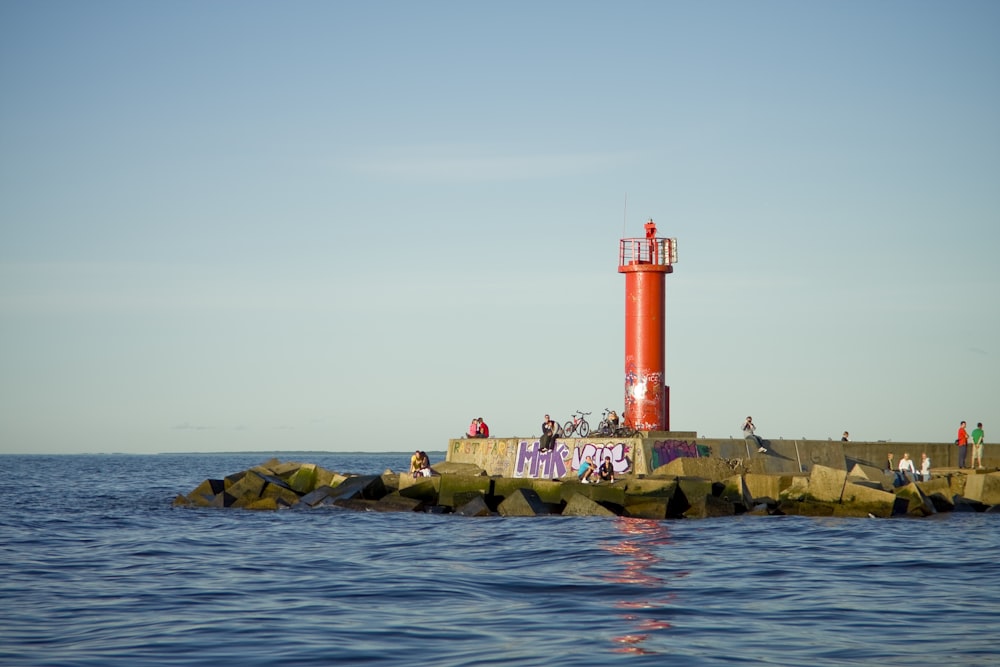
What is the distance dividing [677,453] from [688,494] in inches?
Answer: 137

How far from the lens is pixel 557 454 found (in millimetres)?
30906

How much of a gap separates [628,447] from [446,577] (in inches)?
534

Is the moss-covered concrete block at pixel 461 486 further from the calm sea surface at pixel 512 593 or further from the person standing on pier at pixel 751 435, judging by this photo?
the person standing on pier at pixel 751 435

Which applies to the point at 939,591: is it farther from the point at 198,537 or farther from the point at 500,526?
the point at 198,537

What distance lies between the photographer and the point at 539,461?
3130cm

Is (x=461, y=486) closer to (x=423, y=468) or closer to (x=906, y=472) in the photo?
(x=423, y=468)

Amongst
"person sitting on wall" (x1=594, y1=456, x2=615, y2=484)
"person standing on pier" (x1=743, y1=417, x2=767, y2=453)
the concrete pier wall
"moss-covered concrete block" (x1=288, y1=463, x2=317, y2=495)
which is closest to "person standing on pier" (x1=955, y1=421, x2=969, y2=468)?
the concrete pier wall

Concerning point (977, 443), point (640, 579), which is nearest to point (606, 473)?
point (977, 443)

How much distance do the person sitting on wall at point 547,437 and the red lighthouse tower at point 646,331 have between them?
2.12 m

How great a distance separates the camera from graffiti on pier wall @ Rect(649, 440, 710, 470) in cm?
2961

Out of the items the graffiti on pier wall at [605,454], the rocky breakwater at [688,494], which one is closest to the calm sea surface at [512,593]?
the rocky breakwater at [688,494]

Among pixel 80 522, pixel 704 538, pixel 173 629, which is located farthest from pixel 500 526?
pixel 173 629

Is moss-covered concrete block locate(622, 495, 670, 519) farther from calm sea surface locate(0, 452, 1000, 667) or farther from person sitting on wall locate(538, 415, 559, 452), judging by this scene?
person sitting on wall locate(538, 415, 559, 452)

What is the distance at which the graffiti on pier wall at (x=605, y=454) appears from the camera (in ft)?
97.0
